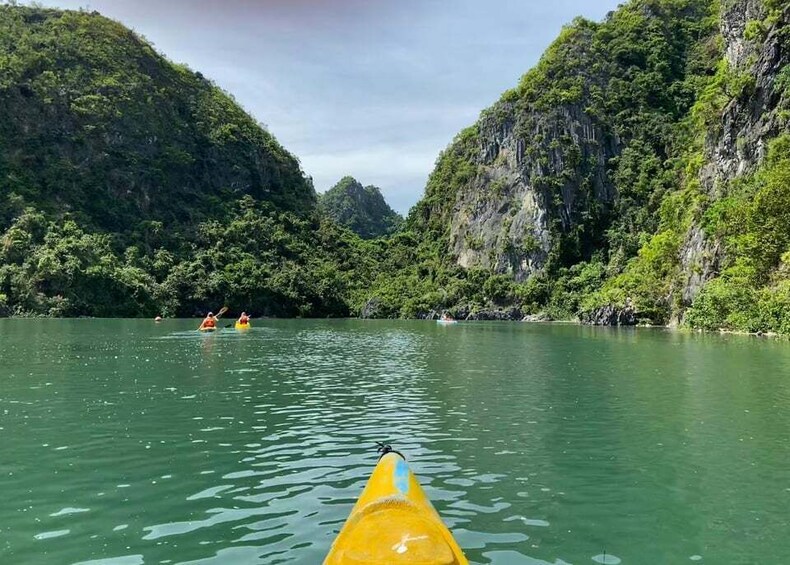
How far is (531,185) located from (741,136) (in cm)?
5907

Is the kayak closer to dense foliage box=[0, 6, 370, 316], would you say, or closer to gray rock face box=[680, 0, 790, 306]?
gray rock face box=[680, 0, 790, 306]

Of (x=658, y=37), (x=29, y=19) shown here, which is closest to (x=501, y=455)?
(x=658, y=37)

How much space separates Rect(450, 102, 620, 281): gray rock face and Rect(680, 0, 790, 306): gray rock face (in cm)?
4607

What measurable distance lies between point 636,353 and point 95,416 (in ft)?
92.2

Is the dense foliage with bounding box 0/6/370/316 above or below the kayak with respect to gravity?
above

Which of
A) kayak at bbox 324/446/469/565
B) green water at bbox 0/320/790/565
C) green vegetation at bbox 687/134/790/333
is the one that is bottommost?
green water at bbox 0/320/790/565

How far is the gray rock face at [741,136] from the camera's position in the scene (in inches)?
2731

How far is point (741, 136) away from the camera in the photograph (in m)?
74.9

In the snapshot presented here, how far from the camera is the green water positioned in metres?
8.41

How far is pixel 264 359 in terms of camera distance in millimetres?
32312

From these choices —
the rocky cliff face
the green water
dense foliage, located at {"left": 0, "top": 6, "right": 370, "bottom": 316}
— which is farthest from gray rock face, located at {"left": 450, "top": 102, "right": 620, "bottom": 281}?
the green water

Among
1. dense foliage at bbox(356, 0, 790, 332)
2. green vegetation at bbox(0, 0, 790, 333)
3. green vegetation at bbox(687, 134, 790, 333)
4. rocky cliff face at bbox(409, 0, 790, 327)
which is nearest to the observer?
green vegetation at bbox(687, 134, 790, 333)

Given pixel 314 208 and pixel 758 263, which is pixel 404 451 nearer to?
pixel 758 263

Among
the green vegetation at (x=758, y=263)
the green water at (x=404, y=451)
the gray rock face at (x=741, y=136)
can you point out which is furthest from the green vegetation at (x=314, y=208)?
the green water at (x=404, y=451)
